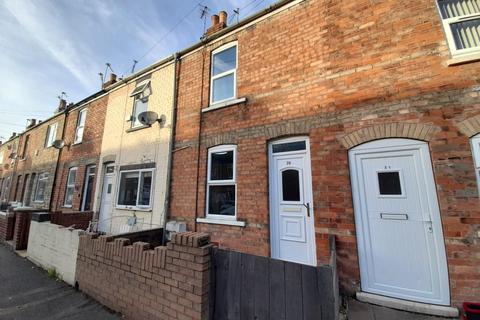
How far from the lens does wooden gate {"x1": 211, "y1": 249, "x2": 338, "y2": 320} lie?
8.19 ft

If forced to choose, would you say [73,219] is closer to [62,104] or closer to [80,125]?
[80,125]

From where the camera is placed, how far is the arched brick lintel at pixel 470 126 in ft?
10.9

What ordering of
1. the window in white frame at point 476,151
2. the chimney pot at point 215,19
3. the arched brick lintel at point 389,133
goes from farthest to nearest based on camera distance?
the chimney pot at point 215,19, the arched brick lintel at point 389,133, the window in white frame at point 476,151

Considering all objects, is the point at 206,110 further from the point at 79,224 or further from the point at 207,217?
the point at 79,224

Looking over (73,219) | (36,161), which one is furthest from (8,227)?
(36,161)

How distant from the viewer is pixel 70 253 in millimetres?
4855

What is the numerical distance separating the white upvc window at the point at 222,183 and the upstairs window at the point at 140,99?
4.11 metres

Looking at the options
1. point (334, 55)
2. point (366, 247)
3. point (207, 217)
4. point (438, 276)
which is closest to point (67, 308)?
point (207, 217)

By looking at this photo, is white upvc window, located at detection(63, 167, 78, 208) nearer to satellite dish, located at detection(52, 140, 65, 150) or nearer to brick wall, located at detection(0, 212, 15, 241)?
satellite dish, located at detection(52, 140, 65, 150)

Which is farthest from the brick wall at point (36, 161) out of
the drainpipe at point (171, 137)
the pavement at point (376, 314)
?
the pavement at point (376, 314)

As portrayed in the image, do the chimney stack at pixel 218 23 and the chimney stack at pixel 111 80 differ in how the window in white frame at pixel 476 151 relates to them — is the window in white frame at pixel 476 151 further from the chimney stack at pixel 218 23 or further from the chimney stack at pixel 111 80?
the chimney stack at pixel 111 80

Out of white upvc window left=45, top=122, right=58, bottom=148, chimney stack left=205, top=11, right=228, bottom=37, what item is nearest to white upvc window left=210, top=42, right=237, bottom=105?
chimney stack left=205, top=11, right=228, bottom=37

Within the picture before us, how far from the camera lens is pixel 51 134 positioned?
1379cm

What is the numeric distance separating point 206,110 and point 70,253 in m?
4.52
